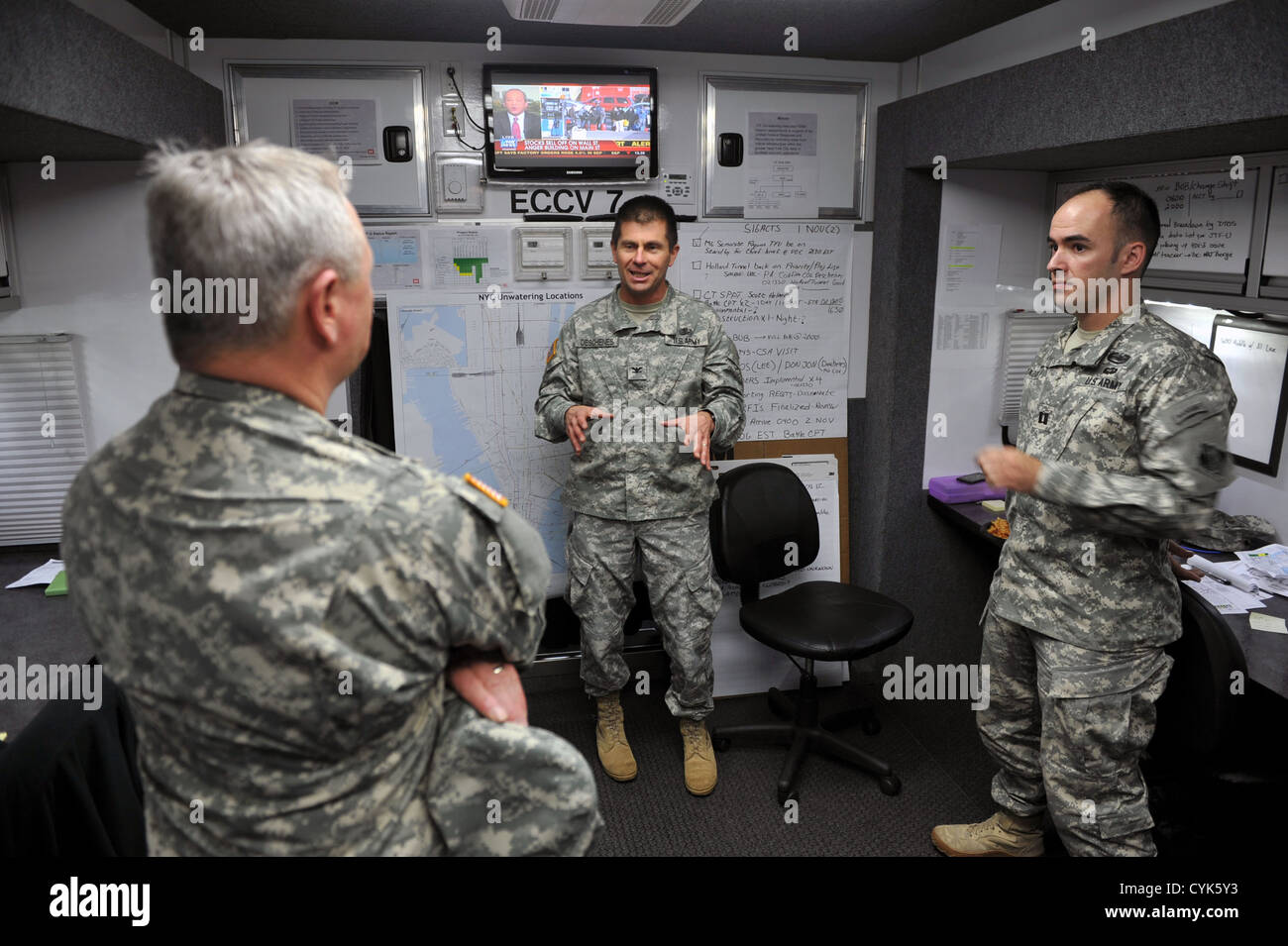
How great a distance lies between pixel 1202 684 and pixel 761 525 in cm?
120

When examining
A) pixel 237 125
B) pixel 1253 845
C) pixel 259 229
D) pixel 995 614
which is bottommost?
pixel 1253 845

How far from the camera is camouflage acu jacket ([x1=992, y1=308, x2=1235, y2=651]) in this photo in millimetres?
1547

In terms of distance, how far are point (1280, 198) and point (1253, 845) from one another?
1.52 metres

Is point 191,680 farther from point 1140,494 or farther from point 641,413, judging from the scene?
point 641,413

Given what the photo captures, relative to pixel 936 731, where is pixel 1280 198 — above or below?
above

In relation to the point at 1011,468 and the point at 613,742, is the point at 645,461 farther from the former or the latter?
the point at 1011,468

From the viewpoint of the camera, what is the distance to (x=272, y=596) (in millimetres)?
748

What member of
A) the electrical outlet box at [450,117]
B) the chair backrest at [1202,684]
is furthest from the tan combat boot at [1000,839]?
the electrical outlet box at [450,117]

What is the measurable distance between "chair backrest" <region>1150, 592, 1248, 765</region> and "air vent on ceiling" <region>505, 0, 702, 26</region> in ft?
5.63

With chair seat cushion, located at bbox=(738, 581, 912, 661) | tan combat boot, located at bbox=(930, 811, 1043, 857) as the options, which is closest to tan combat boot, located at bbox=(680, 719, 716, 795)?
chair seat cushion, located at bbox=(738, 581, 912, 661)

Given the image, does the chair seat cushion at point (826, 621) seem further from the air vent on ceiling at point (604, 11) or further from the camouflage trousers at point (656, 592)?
the air vent on ceiling at point (604, 11)

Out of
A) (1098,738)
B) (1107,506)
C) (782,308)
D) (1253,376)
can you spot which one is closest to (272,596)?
(1107,506)
